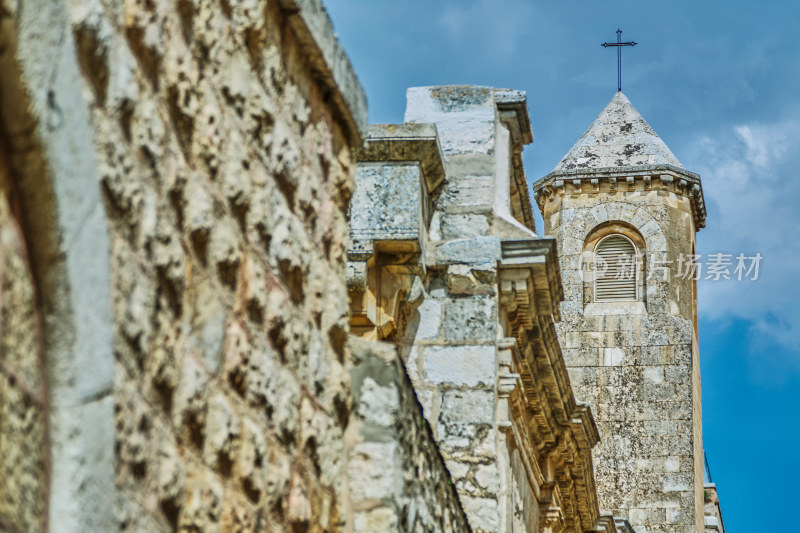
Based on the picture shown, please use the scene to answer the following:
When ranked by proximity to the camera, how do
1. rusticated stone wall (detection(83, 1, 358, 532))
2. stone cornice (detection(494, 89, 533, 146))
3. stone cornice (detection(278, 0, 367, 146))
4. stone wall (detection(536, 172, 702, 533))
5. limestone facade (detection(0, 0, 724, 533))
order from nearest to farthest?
limestone facade (detection(0, 0, 724, 533)), rusticated stone wall (detection(83, 1, 358, 532)), stone cornice (detection(278, 0, 367, 146)), stone cornice (detection(494, 89, 533, 146)), stone wall (detection(536, 172, 702, 533))

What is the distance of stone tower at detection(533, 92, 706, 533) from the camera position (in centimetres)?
1808

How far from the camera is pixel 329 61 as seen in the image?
3.87 meters

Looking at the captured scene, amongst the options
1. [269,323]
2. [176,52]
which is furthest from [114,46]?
[269,323]

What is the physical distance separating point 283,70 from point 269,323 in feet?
2.27

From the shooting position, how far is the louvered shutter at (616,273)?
19609 millimetres

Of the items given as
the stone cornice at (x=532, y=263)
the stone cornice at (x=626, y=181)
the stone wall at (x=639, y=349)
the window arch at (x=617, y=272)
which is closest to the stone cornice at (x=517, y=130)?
the stone cornice at (x=532, y=263)

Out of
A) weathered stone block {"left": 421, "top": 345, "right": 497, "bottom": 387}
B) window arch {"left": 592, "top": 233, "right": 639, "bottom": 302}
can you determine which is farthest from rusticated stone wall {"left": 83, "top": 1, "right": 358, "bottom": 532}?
window arch {"left": 592, "top": 233, "right": 639, "bottom": 302}

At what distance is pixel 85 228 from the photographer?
230 cm

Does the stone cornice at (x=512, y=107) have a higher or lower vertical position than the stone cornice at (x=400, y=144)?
higher

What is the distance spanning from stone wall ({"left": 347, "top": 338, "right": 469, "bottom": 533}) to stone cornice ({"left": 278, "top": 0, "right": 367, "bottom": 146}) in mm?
683

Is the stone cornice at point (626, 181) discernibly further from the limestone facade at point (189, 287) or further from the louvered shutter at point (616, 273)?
the limestone facade at point (189, 287)

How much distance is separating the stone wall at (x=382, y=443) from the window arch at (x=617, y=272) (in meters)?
15.5

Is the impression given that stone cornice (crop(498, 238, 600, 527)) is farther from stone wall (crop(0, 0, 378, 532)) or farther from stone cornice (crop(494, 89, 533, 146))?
stone wall (crop(0, 0, 378, 532))

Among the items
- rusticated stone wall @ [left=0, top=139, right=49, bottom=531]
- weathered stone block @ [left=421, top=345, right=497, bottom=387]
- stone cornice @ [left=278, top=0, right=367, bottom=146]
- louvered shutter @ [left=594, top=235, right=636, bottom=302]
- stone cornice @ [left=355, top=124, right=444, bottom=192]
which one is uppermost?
louvered shutter @ [left=594, top=235, right=636, bottom=302]
